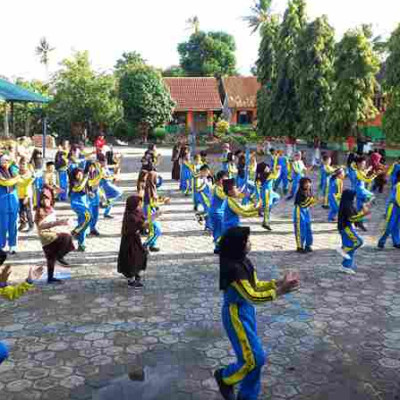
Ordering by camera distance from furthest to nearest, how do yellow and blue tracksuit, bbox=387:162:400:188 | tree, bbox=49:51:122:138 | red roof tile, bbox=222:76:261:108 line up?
red roof tile, bbox=222:76:261:108 < tree, bbox=49:51:122:138 < yellow and blue tracksuit, bbox=387:162:400:188

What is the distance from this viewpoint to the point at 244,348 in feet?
14.1

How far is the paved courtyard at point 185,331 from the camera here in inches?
194

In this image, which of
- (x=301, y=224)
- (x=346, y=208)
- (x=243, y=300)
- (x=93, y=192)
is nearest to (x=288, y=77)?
(x=93, y=192)

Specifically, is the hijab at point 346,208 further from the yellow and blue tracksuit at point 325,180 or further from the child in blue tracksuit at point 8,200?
the child in blue tracksuit at point 8,200

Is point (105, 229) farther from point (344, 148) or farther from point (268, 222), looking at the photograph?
point (344, 148)

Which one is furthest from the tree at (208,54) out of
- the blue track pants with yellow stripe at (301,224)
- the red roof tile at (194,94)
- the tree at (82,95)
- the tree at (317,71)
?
the blue track pants with yellow stripe at (301,224)

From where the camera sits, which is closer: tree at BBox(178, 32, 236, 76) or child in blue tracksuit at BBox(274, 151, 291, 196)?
child in blue tracksuit at BBox(274, 151, 291, 196)

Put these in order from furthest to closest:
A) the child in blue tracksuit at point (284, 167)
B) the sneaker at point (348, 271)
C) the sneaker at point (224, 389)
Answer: the child in blue tracksuit at point (284, 167), the sneaker at point (348, 271), the sneaker at point (224, 389)

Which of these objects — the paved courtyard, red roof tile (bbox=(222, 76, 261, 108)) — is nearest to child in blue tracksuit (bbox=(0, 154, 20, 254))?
the paved courtyard

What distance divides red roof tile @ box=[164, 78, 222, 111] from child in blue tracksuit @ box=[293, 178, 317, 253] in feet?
112

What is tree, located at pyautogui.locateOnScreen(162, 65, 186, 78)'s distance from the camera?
53.9 meters

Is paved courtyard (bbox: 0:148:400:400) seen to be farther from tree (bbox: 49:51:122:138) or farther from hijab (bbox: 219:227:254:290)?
tree (bbox: 49:51:122:138)

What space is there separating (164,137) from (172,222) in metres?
27.9

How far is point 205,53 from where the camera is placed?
2069 inches
